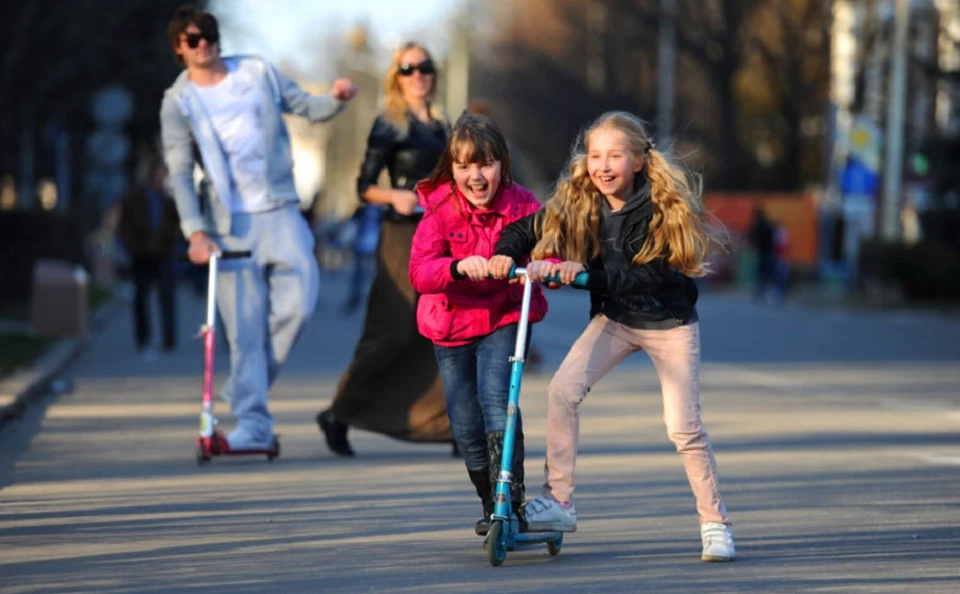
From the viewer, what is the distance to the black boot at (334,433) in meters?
9.91

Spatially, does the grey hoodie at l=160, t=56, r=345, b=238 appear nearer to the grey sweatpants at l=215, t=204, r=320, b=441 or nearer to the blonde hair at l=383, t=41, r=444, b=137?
the grey sweatpants at l=215, t=204, r=320, b=441

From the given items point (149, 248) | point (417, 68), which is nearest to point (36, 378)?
point (149, 248)

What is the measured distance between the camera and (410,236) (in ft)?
31.9

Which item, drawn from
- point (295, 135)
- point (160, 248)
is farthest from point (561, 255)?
point (295, 135)

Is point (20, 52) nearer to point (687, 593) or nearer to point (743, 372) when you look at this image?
point (743, 372)

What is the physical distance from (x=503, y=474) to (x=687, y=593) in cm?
74

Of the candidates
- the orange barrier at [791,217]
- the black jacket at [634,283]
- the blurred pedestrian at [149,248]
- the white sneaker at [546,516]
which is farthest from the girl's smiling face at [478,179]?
the orange barrier at [791,217]

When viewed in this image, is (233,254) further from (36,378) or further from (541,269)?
(36,378)

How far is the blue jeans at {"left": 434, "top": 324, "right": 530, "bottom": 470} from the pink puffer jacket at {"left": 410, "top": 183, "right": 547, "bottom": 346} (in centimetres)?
5

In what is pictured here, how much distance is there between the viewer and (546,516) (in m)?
6.69

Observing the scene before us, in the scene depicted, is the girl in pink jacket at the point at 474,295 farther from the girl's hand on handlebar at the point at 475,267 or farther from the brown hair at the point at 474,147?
the girl's hand on handlebar at the point at 475,267

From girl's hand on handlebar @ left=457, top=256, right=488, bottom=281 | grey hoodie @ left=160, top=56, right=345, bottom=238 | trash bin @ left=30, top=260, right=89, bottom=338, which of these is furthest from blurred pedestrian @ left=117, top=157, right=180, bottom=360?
girl's hand on handlebar @ left=457, top=256, right=488, bottom=281

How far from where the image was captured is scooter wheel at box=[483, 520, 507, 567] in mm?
6547

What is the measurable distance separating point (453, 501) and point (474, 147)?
A: 2063 mm
